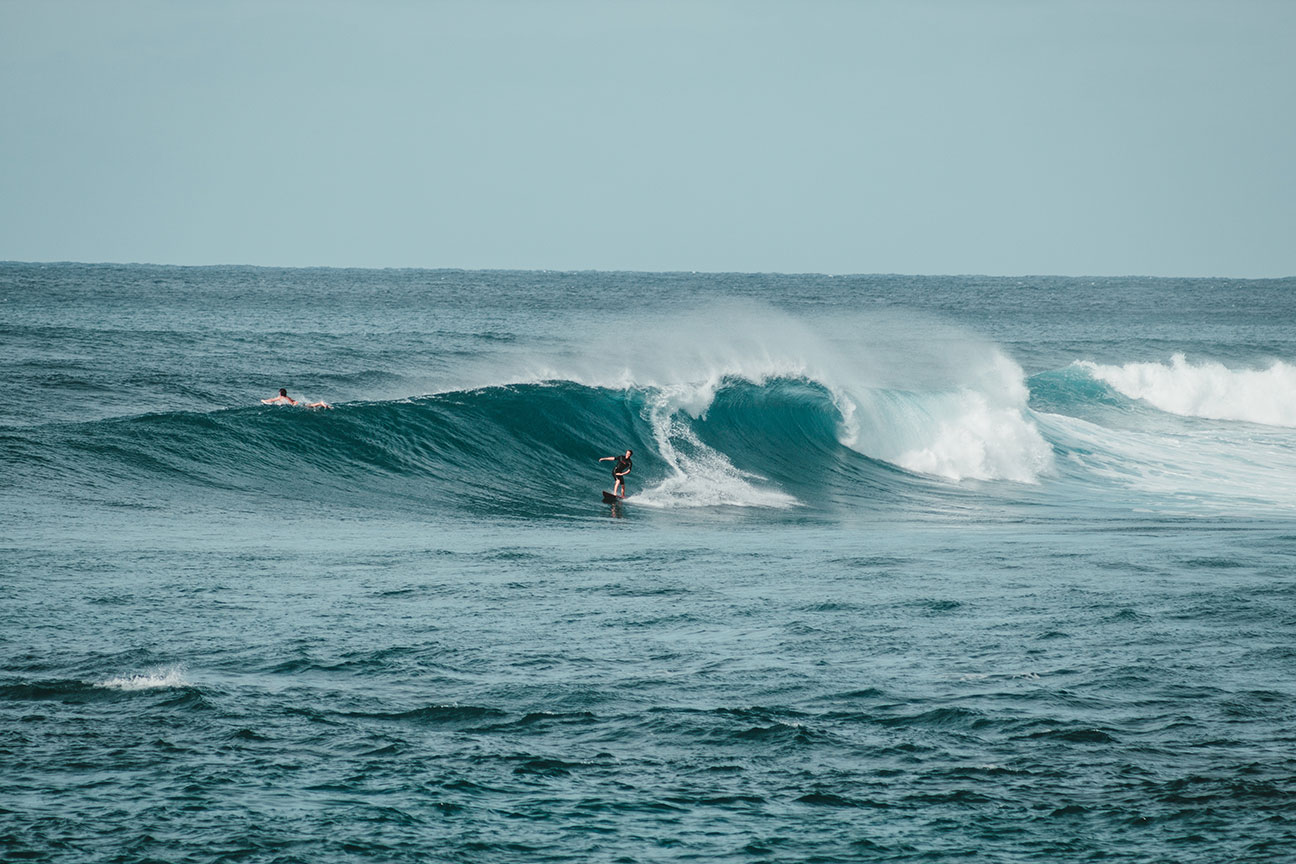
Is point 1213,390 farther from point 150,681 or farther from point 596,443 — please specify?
point 150,681

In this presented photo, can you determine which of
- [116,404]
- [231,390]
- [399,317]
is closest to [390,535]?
[116,404]

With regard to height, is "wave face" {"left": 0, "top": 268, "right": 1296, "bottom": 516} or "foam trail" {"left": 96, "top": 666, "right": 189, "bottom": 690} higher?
"wave face" {"left": 0, "top": 268, "right": 1296, "bottom": 516}

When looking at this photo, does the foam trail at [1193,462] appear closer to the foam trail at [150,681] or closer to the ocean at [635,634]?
the ocean at [635,634]

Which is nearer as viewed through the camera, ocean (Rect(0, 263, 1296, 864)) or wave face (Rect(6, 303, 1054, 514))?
ocean (Rect(0, 263, 1296, 864))

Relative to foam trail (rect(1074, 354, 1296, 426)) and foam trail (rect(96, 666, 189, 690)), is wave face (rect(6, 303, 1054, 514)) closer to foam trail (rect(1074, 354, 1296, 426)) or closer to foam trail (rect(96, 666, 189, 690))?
foam trail (rect(1074, 354, 1296, 426))

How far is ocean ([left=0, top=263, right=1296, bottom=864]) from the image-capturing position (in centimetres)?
696

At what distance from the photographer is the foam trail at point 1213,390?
36469 millimetres

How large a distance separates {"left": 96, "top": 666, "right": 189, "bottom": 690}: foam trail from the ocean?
36 millimetres

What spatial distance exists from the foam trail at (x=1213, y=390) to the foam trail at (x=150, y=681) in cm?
3363

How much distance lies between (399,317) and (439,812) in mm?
60865

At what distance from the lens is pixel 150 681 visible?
8.92 metres

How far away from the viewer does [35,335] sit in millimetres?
42062

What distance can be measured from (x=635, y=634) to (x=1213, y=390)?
3271 centimetres

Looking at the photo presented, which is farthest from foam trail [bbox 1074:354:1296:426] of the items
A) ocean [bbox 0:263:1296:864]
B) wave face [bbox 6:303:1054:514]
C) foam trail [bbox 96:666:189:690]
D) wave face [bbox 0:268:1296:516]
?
foam trail [bbox 96:666:189:690]
